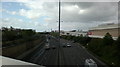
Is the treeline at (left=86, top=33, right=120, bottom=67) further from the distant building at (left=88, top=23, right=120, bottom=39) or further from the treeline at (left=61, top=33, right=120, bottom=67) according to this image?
the distant building at (left=88, top=23, right=120, bottom=39)

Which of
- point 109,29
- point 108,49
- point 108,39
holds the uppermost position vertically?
point 109,29

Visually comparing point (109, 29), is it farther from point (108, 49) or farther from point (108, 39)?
point (108, 49)

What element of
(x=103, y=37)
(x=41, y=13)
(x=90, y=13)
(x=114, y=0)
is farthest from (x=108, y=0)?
(x=103, y=37)

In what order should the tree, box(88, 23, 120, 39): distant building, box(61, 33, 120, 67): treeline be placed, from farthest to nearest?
the tree < box(61, 33, 120, 67): treeline < box(88, 23, 120, 39): distant building

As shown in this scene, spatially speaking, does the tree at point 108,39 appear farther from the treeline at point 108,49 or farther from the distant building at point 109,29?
the distant building at point 109,29

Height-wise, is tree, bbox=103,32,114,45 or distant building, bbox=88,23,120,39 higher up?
distant building, bbox=88,23,120,39

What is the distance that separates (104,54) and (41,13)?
2.07m

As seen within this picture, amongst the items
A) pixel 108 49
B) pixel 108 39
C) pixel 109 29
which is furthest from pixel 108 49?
pixel 109 29

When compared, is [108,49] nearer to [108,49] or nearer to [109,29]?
[108,49]

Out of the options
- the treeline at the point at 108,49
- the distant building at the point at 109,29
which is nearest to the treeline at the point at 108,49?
the treeline at the point at 108,49

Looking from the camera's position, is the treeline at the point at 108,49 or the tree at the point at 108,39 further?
the tree at the point at 108,39

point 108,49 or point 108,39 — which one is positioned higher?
point 108,39

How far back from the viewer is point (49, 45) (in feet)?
10.4

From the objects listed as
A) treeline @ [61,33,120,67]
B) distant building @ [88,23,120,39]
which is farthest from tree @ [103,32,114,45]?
distant building @ [88,23,120,39]
